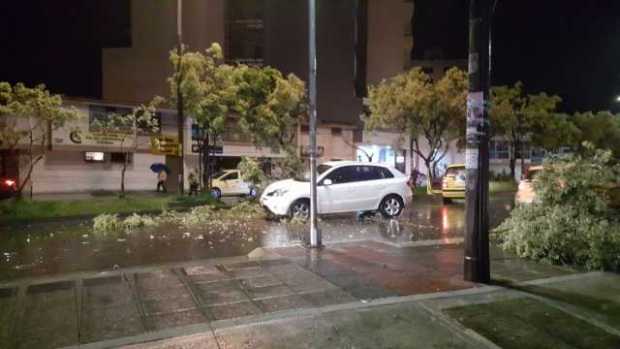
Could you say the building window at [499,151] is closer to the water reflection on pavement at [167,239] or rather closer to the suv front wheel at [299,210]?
the water reflection on pavement at [167,239]

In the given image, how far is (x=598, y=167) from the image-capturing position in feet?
26.9

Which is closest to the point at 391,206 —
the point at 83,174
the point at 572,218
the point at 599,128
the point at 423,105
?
the point at 572,218

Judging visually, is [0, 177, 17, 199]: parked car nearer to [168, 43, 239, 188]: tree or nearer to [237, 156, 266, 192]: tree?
[168, 43, 239, 188]: tree

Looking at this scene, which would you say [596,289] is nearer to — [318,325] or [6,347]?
[318,325]

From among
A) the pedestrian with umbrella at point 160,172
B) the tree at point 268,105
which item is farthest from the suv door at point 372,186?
the pedestrian with umbrella at point 160,172

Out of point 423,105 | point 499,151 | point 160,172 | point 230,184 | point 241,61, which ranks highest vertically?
point 241,61

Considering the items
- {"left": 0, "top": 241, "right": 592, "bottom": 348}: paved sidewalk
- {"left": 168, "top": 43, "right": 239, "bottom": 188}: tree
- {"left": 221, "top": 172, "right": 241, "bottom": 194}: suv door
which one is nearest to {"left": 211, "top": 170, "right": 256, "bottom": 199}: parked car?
{"left": 221, "top": 172, "right": 241, "bottom": 194}: suv door

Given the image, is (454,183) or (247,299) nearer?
(247,299)

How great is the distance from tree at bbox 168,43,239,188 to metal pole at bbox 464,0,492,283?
13138 millimetres

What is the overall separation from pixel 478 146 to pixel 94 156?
80.8ft

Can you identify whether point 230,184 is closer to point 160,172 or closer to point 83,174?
point 160,172

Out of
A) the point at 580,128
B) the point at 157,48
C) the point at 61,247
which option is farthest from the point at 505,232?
the point at 580,128

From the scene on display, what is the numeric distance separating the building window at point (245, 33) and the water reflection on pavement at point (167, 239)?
81.0ft

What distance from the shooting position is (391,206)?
14727mm
